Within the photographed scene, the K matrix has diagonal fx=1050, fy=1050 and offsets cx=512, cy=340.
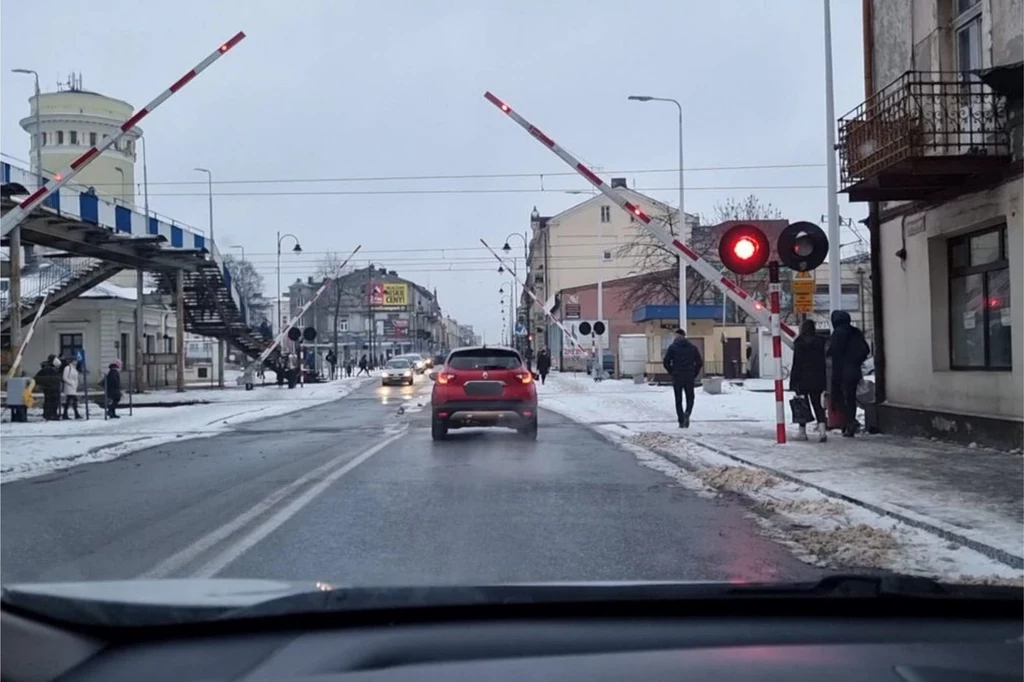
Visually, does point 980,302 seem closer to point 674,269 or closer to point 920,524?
point 920,524

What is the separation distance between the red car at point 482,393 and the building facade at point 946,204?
5912mm

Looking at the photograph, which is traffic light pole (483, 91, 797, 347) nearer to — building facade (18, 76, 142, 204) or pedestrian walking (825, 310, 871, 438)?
pedestrian walking (825, 310, 871, 438)

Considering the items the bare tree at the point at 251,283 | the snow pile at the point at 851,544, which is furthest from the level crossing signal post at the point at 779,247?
the bare tree at the point at 251,283

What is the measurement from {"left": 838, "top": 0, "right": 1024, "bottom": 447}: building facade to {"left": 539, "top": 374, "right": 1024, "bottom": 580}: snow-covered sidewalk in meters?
0.87

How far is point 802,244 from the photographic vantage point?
14016 millimetres

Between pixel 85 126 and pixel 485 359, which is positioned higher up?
pixel 85 126

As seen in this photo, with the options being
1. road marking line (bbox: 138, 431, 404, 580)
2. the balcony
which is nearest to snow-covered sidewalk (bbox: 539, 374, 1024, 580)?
the balcony

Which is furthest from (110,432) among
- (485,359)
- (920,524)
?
(920,524)

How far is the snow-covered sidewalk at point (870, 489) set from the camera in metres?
7.41

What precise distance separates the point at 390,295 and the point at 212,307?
84.7 metres

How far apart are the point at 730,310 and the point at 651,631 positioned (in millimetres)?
58501

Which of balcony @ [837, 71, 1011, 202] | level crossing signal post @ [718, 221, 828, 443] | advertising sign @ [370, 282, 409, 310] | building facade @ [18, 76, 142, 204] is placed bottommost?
level crossing signal post @ [718, 221, 828, 443]

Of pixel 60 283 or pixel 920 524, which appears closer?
pixel 920 524

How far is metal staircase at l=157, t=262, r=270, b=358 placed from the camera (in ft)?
151
